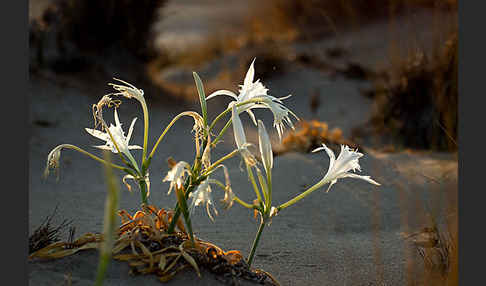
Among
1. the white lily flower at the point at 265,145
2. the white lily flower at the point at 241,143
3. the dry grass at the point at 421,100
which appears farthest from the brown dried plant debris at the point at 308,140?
the white lily flower at the point at 241,143

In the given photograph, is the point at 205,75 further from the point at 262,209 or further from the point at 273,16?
the point at 262,209

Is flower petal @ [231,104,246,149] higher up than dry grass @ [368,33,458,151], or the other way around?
dry grass @ [368,33,458,151]

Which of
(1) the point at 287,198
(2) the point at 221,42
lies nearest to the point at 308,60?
(2) the point at 221,42

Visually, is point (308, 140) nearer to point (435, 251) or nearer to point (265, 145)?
point (435, 251)

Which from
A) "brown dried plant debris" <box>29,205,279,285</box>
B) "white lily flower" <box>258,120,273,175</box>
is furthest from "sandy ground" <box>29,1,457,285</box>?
"white lily flower" <box>258,120,273,175</box>

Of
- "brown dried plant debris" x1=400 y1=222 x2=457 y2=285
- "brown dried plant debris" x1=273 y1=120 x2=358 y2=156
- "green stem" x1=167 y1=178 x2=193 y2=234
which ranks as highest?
"brown dried plant debris" x1=273 y1=120 x2=358 y2=156

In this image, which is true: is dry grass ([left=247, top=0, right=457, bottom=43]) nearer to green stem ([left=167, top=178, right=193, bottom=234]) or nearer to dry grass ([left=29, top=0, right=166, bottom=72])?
dry grass ([left=29, top=0, right=166, bottom=72])
